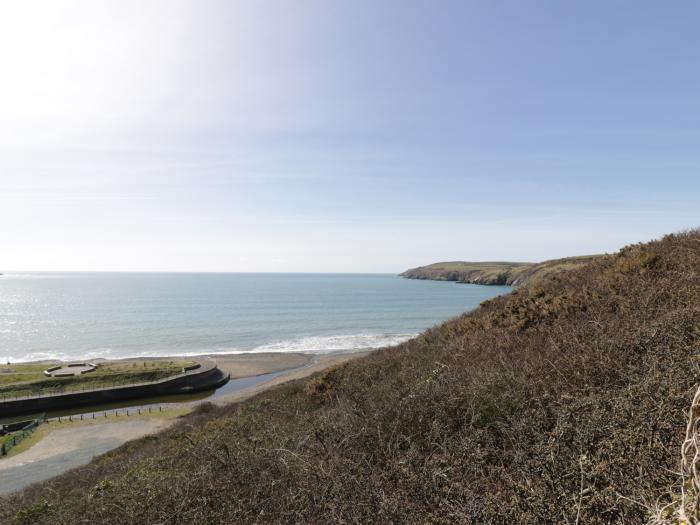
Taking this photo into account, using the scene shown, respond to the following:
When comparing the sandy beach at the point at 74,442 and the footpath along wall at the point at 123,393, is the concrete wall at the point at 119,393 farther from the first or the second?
the sandy beach at the point at 74,442

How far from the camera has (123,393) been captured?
1435 inches

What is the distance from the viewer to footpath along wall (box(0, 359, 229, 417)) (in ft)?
108

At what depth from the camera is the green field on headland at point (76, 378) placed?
35.1 m

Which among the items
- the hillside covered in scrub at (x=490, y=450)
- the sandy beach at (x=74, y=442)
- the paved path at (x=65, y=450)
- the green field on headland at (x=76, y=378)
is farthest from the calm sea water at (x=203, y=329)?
the hillside covered in scrub at (x=490, y=450)

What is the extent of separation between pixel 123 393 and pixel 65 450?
12.7 metres

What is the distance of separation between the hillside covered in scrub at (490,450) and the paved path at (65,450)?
14.8 metres

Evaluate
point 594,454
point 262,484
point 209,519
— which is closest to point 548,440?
point 594,454

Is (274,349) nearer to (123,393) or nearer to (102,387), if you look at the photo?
(123,393)

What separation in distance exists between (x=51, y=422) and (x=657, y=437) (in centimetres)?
3962

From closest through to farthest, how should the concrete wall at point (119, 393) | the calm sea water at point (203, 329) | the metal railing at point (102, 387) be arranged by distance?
1. the concrete wall at point (119, 393)
2. the metal railing at point (102, 387)
3. the calm sea water at point (203, 329)

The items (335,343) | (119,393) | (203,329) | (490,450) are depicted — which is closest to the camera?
(490,450)

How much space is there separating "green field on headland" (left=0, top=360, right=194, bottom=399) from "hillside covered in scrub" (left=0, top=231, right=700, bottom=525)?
32.9 metres

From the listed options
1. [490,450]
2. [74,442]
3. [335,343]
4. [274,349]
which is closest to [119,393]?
[74,442]

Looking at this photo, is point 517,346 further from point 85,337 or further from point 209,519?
point 85,337
